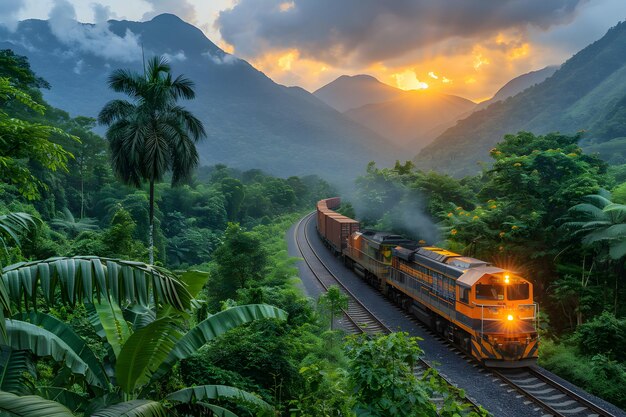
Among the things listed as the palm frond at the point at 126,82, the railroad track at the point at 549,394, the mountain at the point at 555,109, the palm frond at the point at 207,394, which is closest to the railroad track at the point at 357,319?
the railroad track at the point at 549,394

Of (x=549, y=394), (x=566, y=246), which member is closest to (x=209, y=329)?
(x=549, y=394)

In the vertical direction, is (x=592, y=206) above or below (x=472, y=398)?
above

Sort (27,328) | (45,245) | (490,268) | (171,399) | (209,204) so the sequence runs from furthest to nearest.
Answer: (209,204), (45,245), (490,268), (171,399), (27,328)

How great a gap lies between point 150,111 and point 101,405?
12.5m

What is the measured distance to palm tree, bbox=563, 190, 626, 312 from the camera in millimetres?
15227

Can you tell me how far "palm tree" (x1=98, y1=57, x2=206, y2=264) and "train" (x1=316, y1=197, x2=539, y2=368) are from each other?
10558mm

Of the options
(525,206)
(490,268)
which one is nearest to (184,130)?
(490,268)

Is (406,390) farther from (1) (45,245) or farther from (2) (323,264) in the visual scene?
(2) (323,264)

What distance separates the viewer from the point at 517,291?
14.3m

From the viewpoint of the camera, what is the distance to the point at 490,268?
49.3 ft

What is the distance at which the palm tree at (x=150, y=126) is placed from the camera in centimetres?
1598

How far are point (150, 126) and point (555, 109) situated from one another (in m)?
110

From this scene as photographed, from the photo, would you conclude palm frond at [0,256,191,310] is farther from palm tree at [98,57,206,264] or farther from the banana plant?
palm tree at [98,57,206,264]

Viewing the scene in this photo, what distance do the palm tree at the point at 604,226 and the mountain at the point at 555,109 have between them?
221 ft
